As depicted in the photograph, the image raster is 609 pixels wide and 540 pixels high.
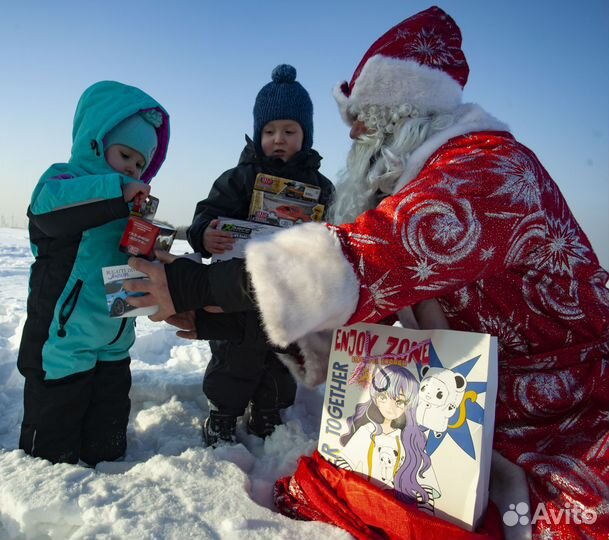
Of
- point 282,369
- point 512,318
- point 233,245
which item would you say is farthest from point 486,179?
point 282,369

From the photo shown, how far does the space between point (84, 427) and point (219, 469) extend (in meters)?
0.85

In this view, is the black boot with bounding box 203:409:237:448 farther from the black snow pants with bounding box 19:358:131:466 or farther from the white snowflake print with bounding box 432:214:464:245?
the white snowflake print with bounding box 432:214:464:245

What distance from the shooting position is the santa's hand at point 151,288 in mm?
1316

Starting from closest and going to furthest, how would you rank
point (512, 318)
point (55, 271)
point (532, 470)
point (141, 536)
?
point (141, 536)
point (532, 470)
point (512, 318)
point (55, 271)

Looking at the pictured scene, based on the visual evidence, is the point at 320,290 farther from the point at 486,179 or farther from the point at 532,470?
the point at 532,470

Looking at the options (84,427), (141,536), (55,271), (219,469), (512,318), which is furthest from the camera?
(84,427)

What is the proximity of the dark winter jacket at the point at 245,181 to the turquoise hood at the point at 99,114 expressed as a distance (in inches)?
19.9

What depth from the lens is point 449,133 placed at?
1.36 metres

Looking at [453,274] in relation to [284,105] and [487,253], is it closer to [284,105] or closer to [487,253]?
[487,253]

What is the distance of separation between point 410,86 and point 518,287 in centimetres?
79

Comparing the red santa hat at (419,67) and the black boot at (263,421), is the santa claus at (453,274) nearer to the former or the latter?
the red santa hat at (419,67)

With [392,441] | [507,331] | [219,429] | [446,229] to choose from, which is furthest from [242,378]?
[446,229]

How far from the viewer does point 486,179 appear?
1.15m

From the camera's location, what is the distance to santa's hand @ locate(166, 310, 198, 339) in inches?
66.2
